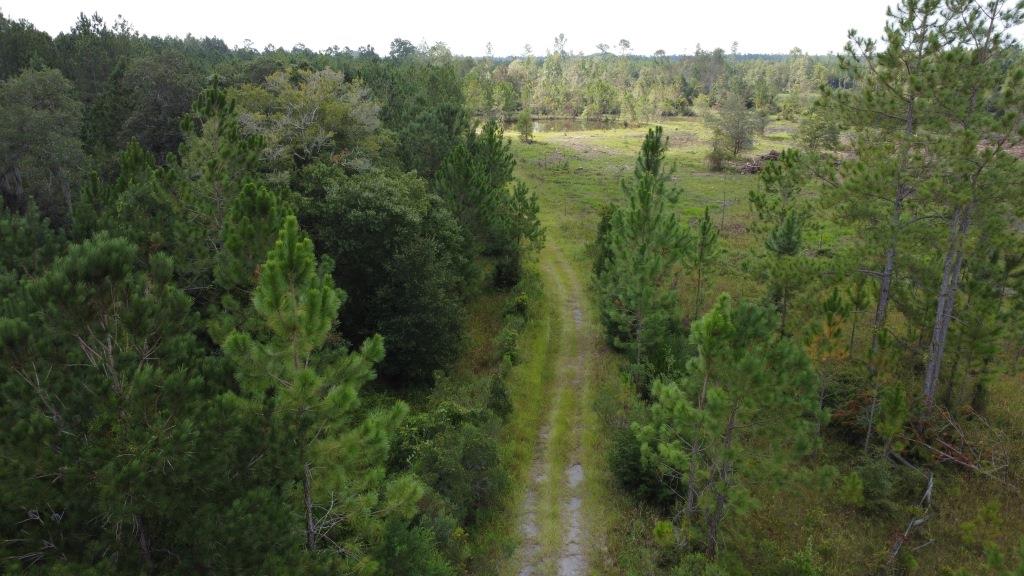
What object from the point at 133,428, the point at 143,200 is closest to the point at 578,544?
the point at 133,428

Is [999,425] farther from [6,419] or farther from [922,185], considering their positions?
[6,419]

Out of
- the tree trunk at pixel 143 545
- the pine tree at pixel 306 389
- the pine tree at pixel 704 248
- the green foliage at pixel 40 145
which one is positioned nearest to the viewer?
the tree trunk at pixel 143 545

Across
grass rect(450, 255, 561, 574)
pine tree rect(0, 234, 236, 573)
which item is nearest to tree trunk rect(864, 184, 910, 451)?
grass rect(450, 255, 561, 574)

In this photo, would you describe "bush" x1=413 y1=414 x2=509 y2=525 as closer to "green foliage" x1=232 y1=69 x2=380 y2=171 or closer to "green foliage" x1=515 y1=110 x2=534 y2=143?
"green foliage" x1=232 y1=69 x2=380 y2=171

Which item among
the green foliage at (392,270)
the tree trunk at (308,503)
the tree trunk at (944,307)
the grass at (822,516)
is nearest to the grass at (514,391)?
the grass at (822,516)

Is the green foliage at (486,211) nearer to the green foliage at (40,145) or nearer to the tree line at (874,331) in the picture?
the tree line at (874,331)

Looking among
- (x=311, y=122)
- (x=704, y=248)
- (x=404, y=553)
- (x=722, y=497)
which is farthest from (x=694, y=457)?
(x=311, y=122)

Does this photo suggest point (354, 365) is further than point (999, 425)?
No

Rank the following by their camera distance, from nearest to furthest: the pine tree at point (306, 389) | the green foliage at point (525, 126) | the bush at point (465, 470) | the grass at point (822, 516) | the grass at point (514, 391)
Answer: the pine tree at point (306, 389), the grass at point (822, 516), the grass at point (514, 391), the bush at point (465, 470), the green foliage at point (525, 126)

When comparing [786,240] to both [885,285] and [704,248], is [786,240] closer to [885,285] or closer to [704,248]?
[704,248]
